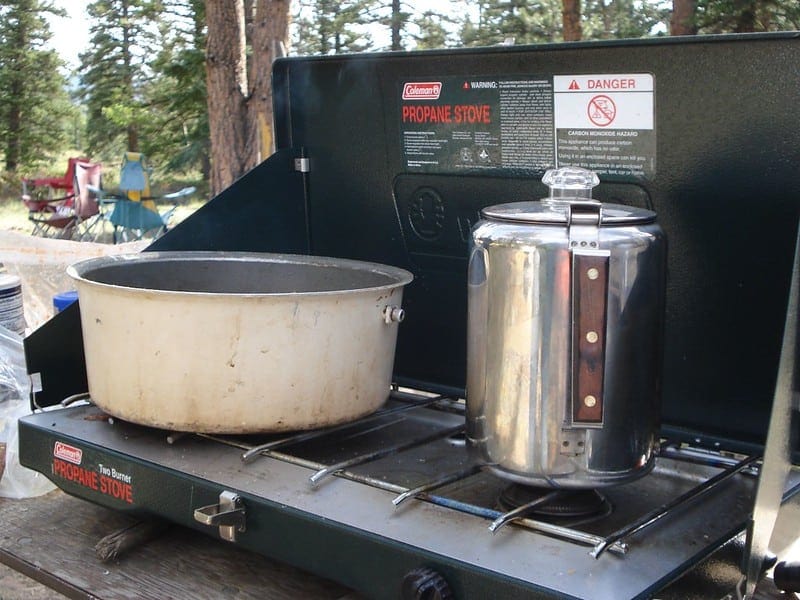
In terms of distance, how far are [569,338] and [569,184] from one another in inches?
10.8

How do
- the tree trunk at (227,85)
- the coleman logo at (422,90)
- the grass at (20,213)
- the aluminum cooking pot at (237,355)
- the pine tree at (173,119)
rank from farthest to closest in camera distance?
the pine tree at (173,119) → the grass at (20,213) → the tree trunk at (227,85) → the coleman logo at (422,90) → the aluminum cooking pot at (237,355)

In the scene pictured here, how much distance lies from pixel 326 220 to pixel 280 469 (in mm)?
879

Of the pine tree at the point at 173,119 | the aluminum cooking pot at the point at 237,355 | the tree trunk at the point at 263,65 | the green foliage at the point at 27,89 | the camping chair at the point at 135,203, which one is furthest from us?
the green foliage at the point at 27,89

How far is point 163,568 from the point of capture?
5.57 ft

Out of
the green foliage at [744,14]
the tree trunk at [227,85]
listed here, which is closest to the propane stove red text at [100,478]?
the tree trunk at [227,85]

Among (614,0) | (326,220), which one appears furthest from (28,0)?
(326,220)

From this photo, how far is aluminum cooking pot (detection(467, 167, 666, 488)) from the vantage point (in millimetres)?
1330

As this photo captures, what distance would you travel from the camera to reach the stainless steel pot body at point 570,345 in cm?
133

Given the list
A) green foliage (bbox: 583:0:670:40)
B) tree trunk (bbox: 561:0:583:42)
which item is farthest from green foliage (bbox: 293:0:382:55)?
tree trunk (bbox: 561:0:583:42)

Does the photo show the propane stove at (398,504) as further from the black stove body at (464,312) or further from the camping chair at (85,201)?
the camping chair at (85,201)

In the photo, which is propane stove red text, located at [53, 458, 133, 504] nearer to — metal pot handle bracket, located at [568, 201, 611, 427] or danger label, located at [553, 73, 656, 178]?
metal pot handle bracket, located at [568, 201, 611, 427]

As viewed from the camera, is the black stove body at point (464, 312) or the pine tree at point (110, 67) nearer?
the black stove body at point (464, 312)

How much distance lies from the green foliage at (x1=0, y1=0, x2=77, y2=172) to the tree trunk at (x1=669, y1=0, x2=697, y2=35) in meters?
17.6

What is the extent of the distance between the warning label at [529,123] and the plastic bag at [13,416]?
1.08 m
